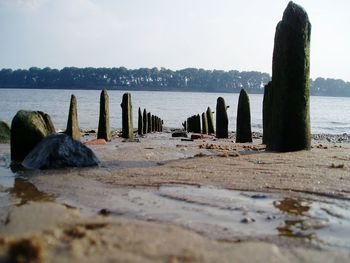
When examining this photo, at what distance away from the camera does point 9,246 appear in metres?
2.75

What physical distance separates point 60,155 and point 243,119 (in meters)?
10.3

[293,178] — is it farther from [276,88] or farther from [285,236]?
[276,88]

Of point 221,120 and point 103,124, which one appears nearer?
point 103,124

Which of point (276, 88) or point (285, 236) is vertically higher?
point (276, 88)

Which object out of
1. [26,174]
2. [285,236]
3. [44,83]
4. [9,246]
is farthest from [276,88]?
[44,83]

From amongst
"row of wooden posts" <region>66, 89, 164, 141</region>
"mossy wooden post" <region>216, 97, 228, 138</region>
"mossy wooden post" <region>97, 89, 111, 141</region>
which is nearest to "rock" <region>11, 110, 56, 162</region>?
"row of wooden posts" <region>66, 89, 164, 141</region>

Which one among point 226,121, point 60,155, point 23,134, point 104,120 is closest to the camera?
point 60,155

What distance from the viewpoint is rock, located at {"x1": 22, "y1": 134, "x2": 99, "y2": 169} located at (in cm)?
738

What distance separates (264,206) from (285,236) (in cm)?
106

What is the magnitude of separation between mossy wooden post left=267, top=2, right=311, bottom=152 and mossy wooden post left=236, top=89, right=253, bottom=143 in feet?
19.4

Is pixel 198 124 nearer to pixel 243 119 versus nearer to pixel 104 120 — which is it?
pixel 243 119

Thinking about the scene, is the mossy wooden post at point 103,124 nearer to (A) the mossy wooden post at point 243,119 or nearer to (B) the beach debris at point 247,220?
(A) the mossy wooden post at point 243,119

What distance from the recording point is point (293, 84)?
1025cm

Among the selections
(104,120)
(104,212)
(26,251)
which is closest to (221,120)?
(104,120)
